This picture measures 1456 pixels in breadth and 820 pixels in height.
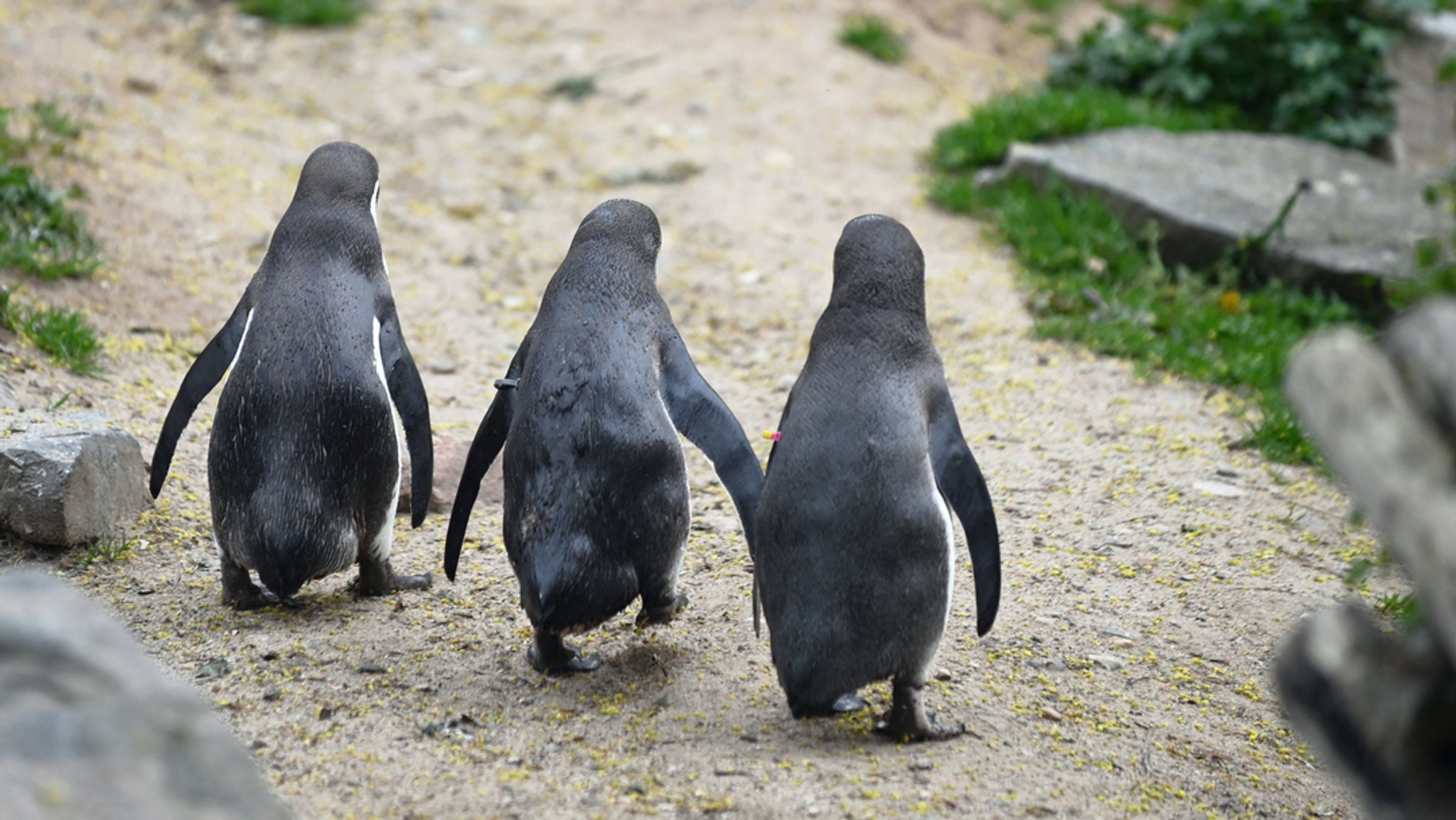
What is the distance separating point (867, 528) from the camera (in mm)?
3379

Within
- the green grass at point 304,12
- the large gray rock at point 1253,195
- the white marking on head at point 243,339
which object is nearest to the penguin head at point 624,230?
the white marking on head at point 243,339

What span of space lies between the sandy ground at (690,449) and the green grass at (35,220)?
4.9 inches

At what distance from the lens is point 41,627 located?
1.98m

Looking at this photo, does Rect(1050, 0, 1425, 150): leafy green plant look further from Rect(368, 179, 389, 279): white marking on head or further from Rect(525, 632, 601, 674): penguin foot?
Rect(525, 632, 601, 674): penguin foot

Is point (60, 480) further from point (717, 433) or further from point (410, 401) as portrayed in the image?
point (717, 433)

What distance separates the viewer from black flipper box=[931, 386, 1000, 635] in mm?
3607

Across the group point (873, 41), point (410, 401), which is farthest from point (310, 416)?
point (873, 41)

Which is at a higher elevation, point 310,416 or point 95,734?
point 95,734

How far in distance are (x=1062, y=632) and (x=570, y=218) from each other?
4.45 m

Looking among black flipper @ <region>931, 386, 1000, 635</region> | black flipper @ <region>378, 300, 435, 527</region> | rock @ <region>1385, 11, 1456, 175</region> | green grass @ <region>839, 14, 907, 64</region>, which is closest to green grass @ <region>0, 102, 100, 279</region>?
black flipper @ <region>378, 300, 435, 527</region>

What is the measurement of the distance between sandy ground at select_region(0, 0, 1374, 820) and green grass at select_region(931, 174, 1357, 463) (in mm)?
172

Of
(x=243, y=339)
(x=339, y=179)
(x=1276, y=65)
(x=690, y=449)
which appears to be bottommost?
(x=690, y=449)

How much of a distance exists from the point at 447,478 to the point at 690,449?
119cm

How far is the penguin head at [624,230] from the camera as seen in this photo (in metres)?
4.16
